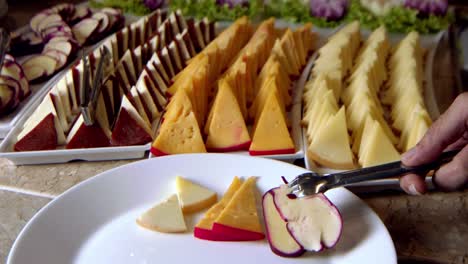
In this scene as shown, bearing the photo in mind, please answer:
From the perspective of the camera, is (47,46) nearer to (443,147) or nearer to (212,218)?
(212,218)

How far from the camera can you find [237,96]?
1.58m

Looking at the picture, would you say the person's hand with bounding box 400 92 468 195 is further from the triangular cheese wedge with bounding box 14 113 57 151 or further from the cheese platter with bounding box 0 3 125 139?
the cheese platter with bounding box 0 3 125 139

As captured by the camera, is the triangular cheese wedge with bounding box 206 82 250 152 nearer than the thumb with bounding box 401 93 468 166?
No

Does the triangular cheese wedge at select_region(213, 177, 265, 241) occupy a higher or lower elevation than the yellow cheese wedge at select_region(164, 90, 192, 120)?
lower

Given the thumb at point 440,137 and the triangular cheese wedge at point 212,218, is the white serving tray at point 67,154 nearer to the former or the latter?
the triangular cheese wedge at point 212,218

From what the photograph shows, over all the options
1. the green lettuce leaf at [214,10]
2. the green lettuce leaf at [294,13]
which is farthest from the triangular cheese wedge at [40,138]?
the green lettuce leaf at [294,13]

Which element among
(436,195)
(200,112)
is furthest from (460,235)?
(200,112)

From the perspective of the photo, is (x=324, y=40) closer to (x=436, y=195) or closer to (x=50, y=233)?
(x=436, y=195)

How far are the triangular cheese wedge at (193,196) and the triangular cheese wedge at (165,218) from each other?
20 millimetres

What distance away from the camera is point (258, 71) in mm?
1813

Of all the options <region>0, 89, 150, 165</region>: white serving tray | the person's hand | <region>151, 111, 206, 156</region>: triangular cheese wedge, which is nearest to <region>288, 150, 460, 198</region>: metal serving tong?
the person's hand

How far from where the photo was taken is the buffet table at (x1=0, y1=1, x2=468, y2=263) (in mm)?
1077

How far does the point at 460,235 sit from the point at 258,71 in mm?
917

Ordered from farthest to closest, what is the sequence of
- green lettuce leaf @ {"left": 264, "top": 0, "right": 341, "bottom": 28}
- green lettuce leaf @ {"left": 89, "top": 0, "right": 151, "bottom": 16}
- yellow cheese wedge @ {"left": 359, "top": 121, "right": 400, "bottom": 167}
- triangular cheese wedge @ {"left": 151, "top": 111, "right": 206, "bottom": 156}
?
green lettuce leaf @ {"left": 89, "top": 0, "right": 151, "bottom": 16}, green lettuce leaf @ {"left": 264, "top": 0, "right": 341, "bottom": 28}, triangular cheese wedge @ {"left": 151, "top": 111, "right": 206, "bottom": 156}, yellow cheese wedge @ {"left": 359, "top": 121, "right": 400, "bottom": 167}
